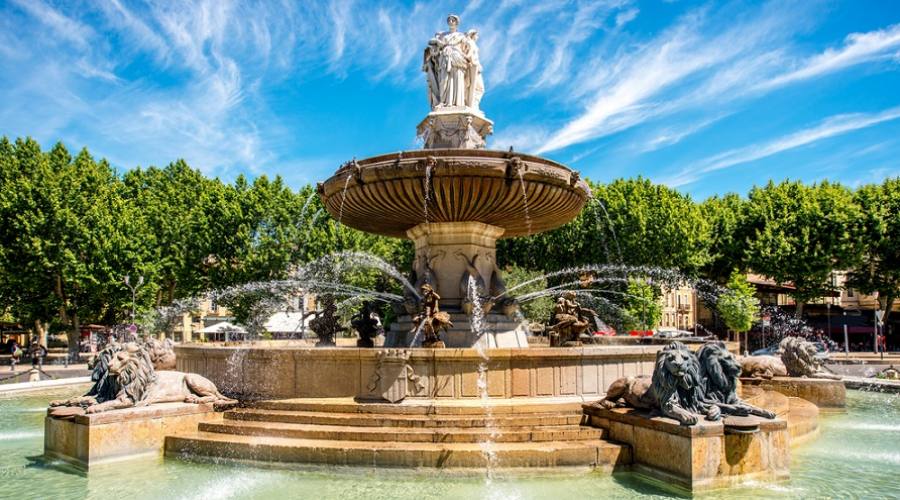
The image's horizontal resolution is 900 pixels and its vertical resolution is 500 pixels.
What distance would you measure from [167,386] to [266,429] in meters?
1.66

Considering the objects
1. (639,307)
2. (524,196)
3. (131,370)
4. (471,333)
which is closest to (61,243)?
(131,370)

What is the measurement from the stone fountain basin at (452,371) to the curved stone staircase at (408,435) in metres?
0.18

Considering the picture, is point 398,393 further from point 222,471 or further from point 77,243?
point 77,243

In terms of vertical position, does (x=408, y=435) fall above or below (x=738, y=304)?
below

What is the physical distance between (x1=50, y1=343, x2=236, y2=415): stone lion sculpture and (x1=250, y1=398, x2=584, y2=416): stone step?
142 centimetres

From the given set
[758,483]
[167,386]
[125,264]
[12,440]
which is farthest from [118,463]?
[125,264]

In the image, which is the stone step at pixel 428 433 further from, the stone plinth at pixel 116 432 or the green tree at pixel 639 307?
the green tree at pixel 639 307

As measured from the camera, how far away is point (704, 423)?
662 cm

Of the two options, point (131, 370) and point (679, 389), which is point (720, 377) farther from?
point (131, 370)

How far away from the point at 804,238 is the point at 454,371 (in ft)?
97.8

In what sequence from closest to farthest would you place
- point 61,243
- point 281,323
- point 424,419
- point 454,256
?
1. point 424,419
2. point 454,256
3. point 61,243
4. point 281,323

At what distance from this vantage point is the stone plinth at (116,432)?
25.2 ft

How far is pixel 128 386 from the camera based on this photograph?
324 inches

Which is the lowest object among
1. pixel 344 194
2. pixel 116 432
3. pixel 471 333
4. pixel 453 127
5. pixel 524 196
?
pixel 116 432
